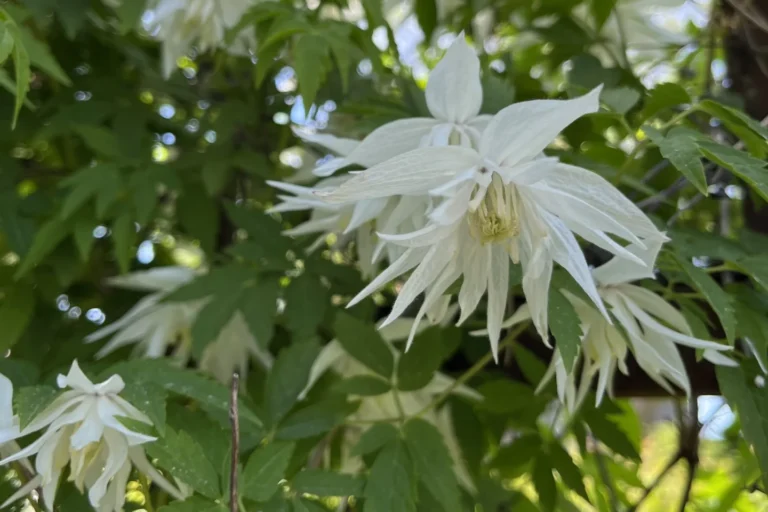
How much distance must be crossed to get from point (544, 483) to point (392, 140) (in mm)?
492

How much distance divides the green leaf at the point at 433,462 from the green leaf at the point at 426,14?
1.87ft

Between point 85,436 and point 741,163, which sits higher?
point 741,163

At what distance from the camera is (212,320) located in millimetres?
757

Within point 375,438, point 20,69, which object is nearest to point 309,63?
point 20,69

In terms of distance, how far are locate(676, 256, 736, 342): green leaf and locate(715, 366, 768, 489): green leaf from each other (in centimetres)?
9

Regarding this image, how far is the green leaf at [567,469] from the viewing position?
31.2 inches

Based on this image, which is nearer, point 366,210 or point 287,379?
point 366,210

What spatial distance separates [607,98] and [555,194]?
0.68 feet

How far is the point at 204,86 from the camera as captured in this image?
108cm

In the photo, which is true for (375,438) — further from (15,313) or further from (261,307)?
(15,313)

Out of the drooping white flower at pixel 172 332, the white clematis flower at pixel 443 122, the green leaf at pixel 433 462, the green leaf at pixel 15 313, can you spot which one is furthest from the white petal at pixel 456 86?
the green leaf at pixel 15 313

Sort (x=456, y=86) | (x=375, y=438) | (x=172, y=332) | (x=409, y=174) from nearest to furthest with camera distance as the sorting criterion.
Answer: (x=409, y=174), (x=456, y=86), (x=375, y=438), (x=172, y=332)

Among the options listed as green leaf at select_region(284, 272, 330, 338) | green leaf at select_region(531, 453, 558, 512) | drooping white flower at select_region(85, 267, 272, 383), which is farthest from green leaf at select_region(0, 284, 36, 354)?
green leaf at select_region(531, 453, 558, 512)

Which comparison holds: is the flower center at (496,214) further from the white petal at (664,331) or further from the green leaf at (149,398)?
the green leaf at (149,398)
